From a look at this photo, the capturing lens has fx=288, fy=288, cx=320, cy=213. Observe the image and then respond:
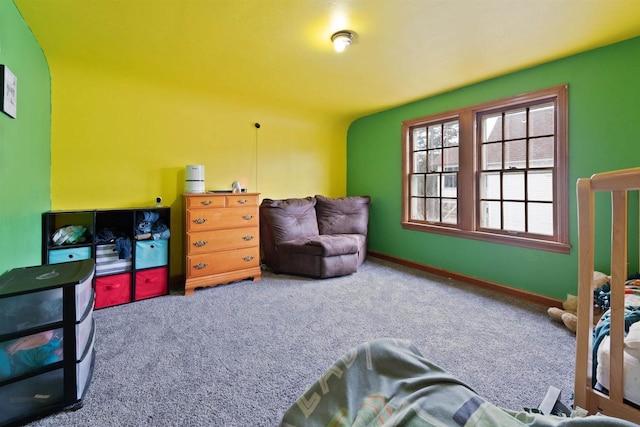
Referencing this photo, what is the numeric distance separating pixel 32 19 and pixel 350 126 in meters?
4.05

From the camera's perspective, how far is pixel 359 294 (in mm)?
3125

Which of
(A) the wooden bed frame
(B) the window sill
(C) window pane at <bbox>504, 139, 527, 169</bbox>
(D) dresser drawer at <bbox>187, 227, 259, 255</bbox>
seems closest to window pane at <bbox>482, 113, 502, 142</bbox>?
(C) window pane at <bbox>504, 139, 527, 169</bbox>

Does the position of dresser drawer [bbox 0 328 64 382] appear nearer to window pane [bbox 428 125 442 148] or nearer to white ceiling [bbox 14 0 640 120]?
white ceiling [bbox 14 0 640 120]

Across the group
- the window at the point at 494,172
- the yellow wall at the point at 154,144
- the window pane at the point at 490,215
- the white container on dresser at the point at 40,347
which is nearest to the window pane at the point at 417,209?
the window at the point at 494,172

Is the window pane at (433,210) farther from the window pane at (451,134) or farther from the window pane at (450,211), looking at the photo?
the window pane at (451,134)

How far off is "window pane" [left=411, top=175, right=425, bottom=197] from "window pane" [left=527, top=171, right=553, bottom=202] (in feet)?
4.36

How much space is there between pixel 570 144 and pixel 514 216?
2.84 ft

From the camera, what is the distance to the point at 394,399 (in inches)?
32.1

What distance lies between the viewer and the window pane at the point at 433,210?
13.1ft

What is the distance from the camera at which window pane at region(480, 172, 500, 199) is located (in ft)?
10.9

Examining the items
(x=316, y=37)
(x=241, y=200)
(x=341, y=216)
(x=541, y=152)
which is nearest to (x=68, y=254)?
(x=241, y=200)

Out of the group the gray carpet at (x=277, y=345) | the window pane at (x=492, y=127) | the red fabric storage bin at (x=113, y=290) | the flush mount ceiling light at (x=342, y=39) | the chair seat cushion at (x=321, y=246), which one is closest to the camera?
the gray carpet at (x=277, y=345)

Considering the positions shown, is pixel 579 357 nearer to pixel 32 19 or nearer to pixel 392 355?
pixel 392 355

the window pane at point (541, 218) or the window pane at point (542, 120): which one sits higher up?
the window pane at point (542, 120)
